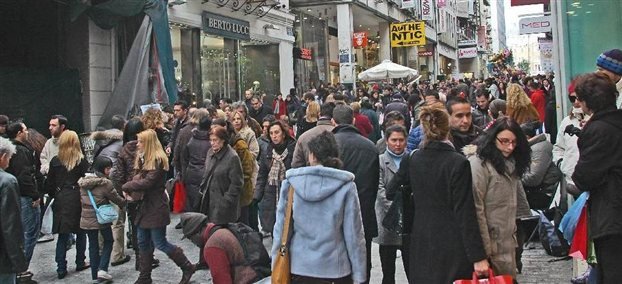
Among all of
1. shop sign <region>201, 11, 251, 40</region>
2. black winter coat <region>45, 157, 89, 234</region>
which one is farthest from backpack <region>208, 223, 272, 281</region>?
shop sign <region>201, 11, 251, 40</region>

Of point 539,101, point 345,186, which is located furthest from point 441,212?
point 539,101

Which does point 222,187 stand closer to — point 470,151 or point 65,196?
point 65,196

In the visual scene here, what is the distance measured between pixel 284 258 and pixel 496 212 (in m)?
1.58

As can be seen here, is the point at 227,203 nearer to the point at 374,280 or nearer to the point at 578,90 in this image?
the point at 374,280

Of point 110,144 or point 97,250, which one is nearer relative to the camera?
point 97,250

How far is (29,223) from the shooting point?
7633mm

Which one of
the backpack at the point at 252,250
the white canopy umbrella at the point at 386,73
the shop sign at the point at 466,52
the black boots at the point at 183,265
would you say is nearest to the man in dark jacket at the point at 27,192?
the black boots at the point at 183,265

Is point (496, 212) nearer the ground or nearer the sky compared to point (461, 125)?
nearer the ground

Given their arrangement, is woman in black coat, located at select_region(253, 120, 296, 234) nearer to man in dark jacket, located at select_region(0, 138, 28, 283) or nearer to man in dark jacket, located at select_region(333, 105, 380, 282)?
man in dark jacket, located at select_region(333, 105, 380, 282)

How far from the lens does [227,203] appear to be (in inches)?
271

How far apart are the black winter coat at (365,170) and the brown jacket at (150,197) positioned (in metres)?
2.24

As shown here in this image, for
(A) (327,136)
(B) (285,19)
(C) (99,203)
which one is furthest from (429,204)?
(B) (285,19)

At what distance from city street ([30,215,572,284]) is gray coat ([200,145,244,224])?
3.28 feet

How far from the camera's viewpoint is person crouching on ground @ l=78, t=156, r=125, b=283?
7391mm
